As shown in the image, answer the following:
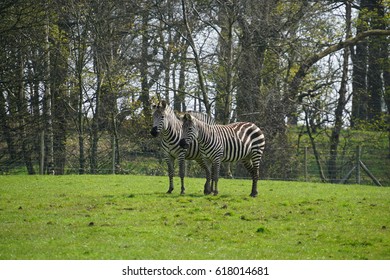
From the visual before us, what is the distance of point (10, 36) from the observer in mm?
23203

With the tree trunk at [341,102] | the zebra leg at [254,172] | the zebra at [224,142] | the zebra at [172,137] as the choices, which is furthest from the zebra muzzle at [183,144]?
the tree trunk at [341,102]

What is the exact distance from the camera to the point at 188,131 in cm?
1498

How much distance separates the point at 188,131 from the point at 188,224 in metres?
4.34

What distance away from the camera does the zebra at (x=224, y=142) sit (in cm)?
1502

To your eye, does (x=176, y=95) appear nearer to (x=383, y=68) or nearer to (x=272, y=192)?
(x=383, y=68)

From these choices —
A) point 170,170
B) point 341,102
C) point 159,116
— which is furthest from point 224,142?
point 341,102

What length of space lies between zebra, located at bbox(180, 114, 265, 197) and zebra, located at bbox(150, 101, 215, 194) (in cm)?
42

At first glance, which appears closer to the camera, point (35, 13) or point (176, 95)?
point (35, 13)

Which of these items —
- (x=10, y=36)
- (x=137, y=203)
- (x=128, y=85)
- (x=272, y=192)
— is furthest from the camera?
(x=128, y=85)

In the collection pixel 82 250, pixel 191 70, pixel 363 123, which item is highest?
pixel 191 70

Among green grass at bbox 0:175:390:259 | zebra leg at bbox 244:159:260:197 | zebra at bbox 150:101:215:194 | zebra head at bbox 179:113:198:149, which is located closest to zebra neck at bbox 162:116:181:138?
zebra at bbox 150:101:215:194

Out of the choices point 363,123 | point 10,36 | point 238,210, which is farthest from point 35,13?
point 363,123

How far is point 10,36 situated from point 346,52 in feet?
50.8

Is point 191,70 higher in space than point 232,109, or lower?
higher
